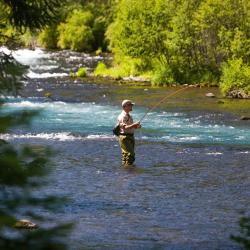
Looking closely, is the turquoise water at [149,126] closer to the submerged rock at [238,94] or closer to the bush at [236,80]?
the submerged rock at [238,94]

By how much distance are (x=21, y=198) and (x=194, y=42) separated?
140 ft

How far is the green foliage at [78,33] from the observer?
308ft

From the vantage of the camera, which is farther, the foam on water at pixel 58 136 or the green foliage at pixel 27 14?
the foam on water at pixel 58 136

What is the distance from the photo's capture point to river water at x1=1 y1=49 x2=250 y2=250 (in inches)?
481

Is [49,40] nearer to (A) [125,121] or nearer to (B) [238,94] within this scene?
(B) [238,94]

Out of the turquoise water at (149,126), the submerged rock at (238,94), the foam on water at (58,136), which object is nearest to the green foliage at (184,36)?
the submerged rock at (238,94)

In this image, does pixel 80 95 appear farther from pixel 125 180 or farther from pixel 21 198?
pixel 21 198

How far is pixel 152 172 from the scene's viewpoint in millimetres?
18484

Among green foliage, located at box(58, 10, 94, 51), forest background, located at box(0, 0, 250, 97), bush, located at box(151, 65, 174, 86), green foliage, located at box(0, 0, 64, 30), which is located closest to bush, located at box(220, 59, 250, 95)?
forest background, located at box(0, 0, 250, 97)

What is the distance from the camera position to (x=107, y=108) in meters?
33.4

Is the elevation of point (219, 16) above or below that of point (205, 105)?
above

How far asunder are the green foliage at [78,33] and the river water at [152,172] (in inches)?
2297

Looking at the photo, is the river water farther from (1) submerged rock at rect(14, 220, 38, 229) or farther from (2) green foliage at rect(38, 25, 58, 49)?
(2) green foliage at rect(38, 25, 58, 49)

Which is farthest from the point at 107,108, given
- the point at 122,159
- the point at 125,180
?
the point at 125,180
